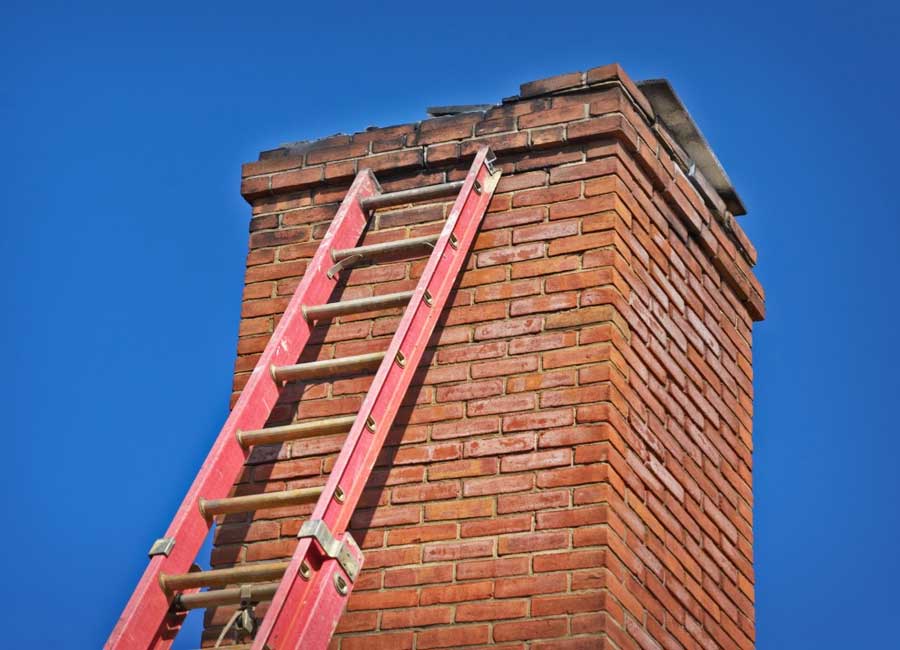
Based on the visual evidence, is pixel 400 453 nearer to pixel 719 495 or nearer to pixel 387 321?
pixel 387 321

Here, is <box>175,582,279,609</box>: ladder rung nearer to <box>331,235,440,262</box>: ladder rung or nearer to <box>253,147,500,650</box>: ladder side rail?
<box>253,147,500,650</box>: ladder side rail

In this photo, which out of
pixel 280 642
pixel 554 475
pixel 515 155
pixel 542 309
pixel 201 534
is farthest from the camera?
pixel 515 155

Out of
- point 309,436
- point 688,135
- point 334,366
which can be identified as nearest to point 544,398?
point 334,366

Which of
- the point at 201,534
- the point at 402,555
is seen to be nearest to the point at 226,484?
the point at 201,534

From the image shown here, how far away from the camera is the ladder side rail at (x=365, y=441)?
501 centimetres

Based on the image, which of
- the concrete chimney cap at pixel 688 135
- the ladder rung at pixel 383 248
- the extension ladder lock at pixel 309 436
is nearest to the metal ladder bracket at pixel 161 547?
the extension ladder lock at pixel 309 436

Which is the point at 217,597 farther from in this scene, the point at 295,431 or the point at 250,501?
the point at 295,431

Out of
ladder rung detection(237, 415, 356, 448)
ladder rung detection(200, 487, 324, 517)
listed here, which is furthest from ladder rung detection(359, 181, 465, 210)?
ladder rung detection(200, 487, 324, 517)

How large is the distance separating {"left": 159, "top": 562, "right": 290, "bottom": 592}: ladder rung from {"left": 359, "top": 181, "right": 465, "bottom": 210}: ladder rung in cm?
203

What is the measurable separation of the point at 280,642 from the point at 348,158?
2751mm

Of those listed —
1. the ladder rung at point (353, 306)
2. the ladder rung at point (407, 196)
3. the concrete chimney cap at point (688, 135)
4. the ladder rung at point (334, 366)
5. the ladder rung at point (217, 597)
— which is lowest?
the ladder rung at point (217, 597)

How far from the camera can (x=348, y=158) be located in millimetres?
7137

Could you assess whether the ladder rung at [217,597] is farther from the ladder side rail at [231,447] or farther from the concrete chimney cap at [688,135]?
the concrete chimney cap at [688,135]

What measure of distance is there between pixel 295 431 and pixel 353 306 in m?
0.74
